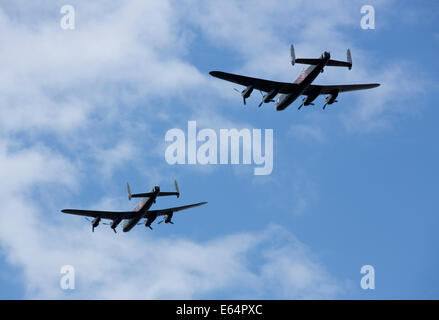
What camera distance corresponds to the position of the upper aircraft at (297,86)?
8014 cm

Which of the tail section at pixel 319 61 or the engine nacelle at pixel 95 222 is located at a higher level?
the tail section at pixel 319 61

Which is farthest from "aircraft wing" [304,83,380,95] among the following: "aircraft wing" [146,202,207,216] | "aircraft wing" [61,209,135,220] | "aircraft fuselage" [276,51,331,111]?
"aircraft wing" [61,209,135,220]

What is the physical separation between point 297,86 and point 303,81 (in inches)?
67.0

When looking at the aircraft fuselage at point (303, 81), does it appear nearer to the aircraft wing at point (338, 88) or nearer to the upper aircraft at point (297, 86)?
the upper aircraft at point (297, 86)

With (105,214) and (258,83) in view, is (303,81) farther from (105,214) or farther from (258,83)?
(105,214)

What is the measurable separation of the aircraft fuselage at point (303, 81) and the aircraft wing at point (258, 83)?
725mm

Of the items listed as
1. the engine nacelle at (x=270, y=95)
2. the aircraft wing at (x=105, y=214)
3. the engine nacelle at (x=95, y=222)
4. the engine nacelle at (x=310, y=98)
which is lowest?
the engine nacelle at (x=95, y=222)

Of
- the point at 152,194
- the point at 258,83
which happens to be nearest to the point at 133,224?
the point at 152,194

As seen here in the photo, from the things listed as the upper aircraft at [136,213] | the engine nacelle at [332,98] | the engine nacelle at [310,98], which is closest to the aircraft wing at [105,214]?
the upper aircraft at [136,213]

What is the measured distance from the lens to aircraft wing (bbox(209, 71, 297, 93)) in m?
83.3

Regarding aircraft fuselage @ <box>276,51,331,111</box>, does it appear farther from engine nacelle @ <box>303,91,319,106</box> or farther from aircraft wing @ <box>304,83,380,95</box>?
aircraft wing @ <box>304,83,380,95</box>

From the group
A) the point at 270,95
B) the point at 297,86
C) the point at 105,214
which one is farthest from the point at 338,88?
the point at 105,214

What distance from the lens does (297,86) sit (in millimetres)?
86062
